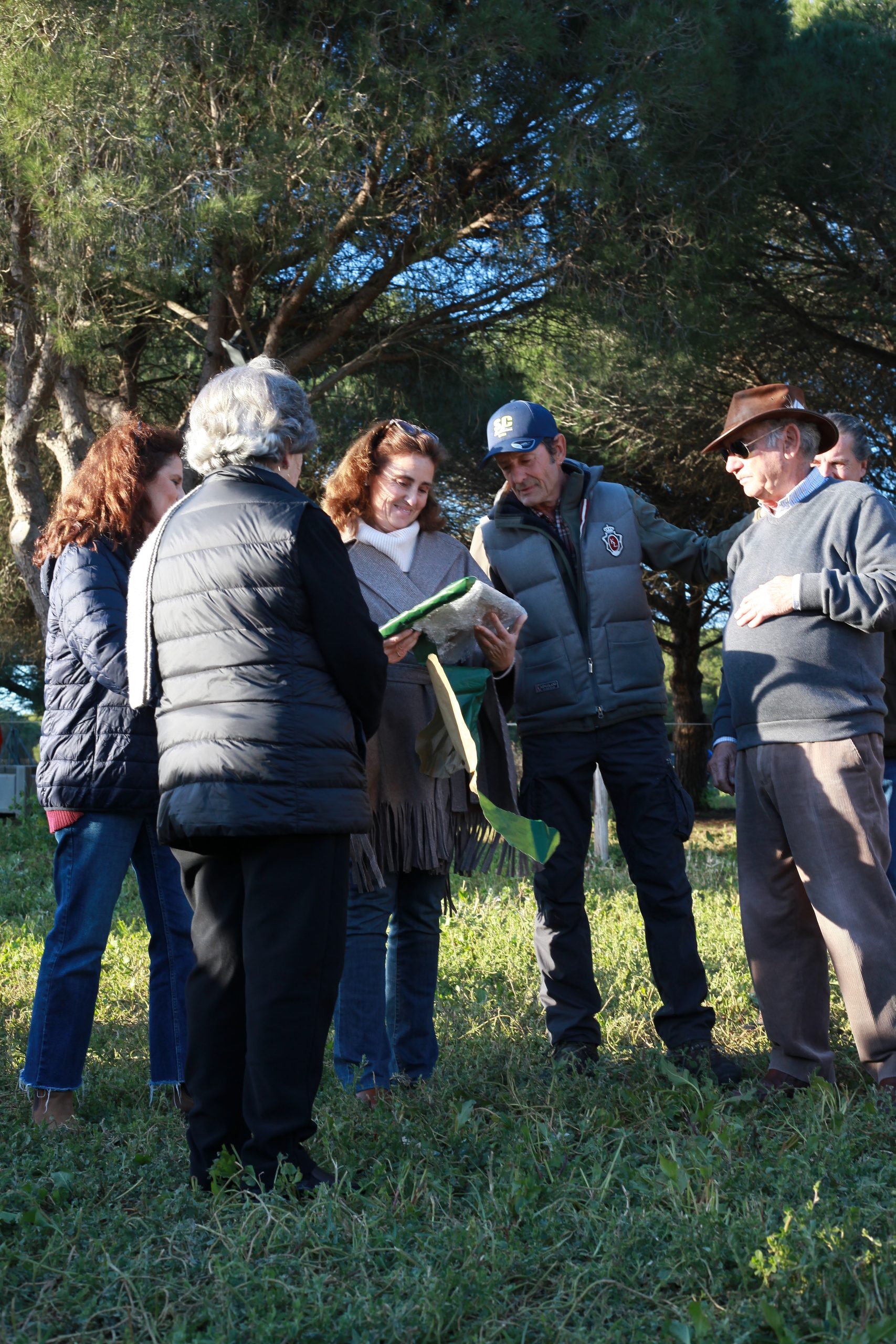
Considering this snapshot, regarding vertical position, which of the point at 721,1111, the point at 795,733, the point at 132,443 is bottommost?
the point at 721,1111

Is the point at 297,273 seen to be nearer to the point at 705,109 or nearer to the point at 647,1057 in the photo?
the point at 705,109

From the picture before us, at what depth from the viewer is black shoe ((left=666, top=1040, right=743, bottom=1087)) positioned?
3367mm

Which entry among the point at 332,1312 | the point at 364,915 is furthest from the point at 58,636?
the point at 332,1312

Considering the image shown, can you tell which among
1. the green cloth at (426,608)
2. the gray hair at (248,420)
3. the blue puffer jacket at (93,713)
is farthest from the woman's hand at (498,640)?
the blue puffer jacket at (93,713)

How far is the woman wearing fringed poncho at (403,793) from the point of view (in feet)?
11.1

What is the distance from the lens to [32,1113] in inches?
130

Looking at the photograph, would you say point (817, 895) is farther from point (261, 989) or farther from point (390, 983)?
point (261, 989)

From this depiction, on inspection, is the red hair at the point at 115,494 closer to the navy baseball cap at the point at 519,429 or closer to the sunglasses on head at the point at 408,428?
the sunglasses on head at the point at 408,428

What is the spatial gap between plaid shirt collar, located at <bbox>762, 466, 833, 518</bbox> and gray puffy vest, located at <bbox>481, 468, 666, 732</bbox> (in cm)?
51

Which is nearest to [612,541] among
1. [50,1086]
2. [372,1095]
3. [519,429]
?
[519,429]

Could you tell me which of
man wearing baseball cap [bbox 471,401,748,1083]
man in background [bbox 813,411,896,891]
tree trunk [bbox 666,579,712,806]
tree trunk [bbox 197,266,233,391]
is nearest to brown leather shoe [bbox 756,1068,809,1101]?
man wearing baseball cap [bbox 471,401,748,1083]

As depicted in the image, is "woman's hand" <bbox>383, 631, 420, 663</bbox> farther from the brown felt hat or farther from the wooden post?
the wooden post

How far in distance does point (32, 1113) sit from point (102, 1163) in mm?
446

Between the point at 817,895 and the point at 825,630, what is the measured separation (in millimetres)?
704
